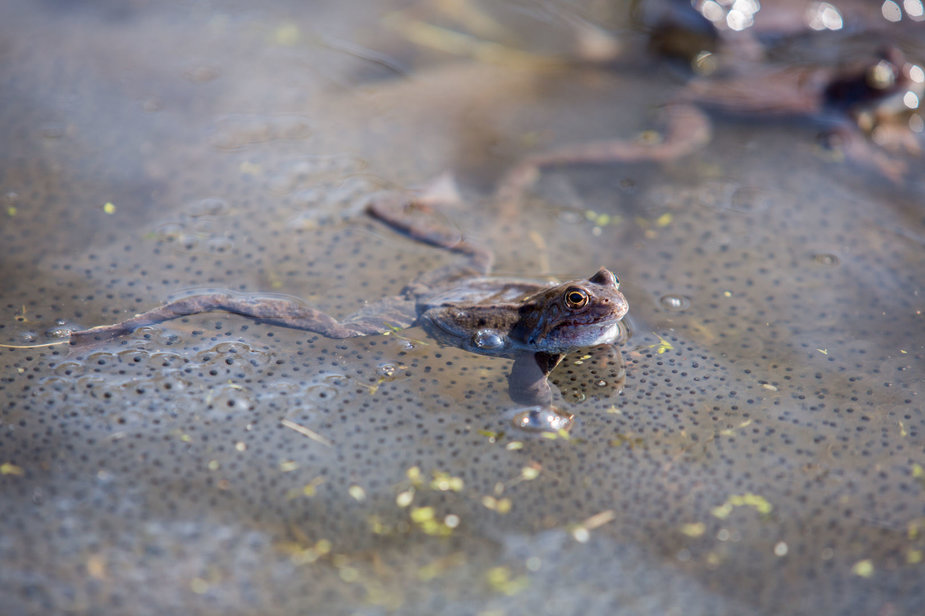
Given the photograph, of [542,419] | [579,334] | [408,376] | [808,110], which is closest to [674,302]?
[579,334]

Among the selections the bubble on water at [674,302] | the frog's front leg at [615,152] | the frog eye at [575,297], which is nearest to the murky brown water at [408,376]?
the bubble on water at [674,302]

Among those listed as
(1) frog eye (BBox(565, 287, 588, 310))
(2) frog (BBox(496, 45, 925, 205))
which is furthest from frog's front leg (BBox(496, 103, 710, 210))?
(1) frog eye (BBox(565, 287, 588, 310))

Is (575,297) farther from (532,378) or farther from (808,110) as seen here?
(808,110)

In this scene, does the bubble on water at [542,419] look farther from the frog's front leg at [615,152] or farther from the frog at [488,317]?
the frog's front leg at [615,152]

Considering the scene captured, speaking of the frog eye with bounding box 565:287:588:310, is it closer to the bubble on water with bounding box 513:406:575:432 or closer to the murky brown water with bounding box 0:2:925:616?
the murky brown water with bounding box 0:2:925:616

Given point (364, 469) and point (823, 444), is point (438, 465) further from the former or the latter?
point (823, 444)

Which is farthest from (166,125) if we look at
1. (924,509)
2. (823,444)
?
(924,509)

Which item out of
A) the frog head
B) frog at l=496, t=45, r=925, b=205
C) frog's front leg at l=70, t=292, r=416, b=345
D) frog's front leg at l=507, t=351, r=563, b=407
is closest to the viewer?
frog's front leg at l=507, t=351, r=563, b=407
